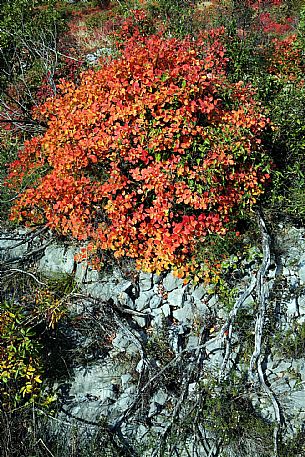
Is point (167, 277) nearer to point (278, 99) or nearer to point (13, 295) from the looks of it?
point (13, 295)

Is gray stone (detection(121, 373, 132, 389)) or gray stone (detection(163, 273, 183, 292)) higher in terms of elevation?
gray stone (detection(163, 273, 183, 292))

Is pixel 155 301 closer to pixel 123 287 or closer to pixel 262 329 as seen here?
pixel 123 287

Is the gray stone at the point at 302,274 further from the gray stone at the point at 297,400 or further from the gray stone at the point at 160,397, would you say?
the gray stone at the point at 160,397

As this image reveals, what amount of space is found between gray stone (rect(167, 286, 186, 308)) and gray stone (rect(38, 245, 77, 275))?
1527mm

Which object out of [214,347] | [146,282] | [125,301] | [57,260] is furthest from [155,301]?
[57,260]

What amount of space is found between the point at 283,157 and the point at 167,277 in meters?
2.44

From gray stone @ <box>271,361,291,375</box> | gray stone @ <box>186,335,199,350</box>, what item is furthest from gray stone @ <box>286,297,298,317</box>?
gray stone @ <box>186,335,199,350</box>

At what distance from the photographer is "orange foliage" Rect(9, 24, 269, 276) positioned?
522cm

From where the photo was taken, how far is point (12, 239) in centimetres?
656

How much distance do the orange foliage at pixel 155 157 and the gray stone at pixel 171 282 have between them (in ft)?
0.65

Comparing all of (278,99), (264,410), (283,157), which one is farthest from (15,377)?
(278,99)

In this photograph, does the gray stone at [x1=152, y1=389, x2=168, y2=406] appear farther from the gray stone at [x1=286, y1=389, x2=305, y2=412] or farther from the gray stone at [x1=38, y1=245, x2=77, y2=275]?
the gray stone at [x1=38, y1=245, x2=77, y2=275]

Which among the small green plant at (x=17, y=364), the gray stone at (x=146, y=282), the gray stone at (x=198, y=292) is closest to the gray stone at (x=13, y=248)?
the small green plant at (x=17, y=364)

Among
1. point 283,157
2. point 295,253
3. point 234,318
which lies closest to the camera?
point 234,318
